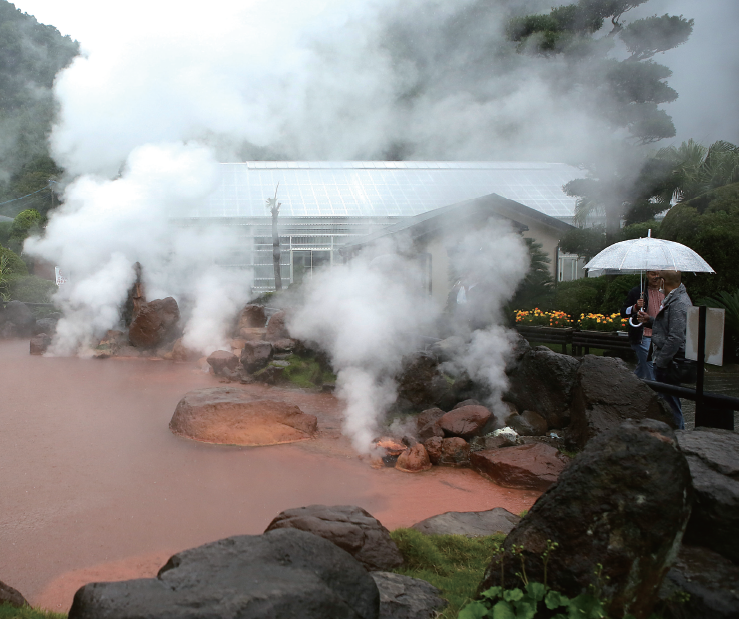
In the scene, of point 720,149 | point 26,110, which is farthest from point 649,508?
point 26,110

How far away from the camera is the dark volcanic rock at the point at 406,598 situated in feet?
8.59

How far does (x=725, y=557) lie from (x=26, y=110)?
2960 centimetres

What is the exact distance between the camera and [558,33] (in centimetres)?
812

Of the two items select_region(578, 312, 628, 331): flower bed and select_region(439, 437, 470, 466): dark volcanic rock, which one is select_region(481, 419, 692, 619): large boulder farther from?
select_region(578, 312, 628, 331): flower bed

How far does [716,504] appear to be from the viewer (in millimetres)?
2449

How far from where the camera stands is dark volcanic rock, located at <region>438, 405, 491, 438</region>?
6.12 m

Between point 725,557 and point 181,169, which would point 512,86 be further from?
point 181,169

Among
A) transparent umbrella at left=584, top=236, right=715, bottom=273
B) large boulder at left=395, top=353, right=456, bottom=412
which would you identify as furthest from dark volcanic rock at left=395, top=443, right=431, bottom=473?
transparent umbrella at left=584, top=236, right=715, bottom=273

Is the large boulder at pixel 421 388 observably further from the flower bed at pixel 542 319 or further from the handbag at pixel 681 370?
the flower bed at pixel 542 319

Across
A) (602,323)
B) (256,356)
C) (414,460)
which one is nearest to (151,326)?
(256,356)

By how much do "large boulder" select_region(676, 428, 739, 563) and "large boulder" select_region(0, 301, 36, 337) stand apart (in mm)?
15356

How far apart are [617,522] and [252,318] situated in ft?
37.2

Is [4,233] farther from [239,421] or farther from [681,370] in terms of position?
[681,370]

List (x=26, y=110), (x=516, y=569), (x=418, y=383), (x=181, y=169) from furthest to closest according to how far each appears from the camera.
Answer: (x=26, y=110)
(x=181, y=169)
(x=418, y=383)
(x=516, y=569)
